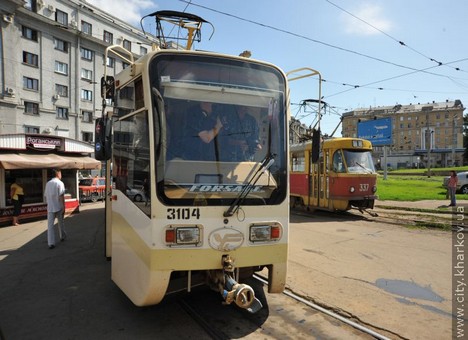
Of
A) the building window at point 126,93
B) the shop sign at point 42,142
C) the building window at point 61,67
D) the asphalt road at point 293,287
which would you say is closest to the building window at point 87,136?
the building window at point 61,67

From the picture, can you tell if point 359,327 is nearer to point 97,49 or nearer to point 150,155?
point 150,155

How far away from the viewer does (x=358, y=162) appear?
13.2 m

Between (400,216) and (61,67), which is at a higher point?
(61,67)

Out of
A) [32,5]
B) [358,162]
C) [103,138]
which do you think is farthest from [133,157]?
[32,5]

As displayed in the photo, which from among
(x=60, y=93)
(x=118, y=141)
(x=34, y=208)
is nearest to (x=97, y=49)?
(x=60, y=93)

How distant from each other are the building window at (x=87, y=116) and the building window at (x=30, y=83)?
5947mm

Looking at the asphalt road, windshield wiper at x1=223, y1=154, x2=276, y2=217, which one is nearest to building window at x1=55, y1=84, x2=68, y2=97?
the asphalt road

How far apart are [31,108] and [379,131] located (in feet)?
122

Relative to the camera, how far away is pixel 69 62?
37.5 meters

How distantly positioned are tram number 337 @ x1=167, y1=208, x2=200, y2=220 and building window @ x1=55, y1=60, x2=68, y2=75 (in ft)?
127

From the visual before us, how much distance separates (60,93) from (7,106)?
6793mm

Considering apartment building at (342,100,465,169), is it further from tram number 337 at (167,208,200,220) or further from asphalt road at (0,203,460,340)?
tram number 337 at (167,208,200,220)

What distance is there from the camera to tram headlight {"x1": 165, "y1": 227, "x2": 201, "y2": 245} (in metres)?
3.69

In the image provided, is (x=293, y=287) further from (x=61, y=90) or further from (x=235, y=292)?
(x=61, y=90)
